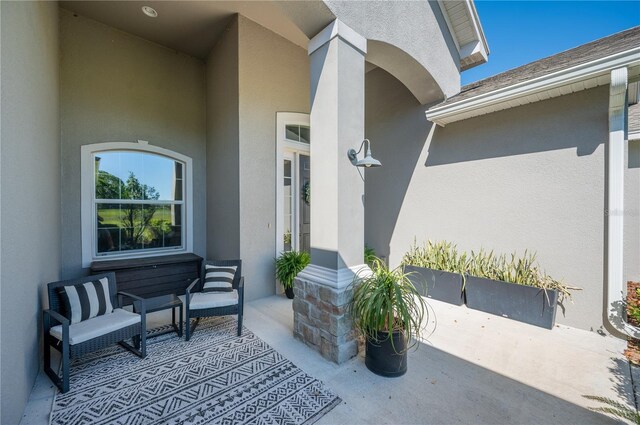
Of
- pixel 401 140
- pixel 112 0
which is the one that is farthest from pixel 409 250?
pixel 112 0

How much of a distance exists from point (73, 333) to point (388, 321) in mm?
2869

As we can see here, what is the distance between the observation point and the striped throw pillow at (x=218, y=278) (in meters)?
3.71

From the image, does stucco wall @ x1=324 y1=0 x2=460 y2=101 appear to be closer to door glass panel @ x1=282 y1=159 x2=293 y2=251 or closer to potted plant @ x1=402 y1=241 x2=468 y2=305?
door glass panel @ x1=282 y1=159 x2=293 y2=251

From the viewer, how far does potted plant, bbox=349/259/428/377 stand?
2.53m

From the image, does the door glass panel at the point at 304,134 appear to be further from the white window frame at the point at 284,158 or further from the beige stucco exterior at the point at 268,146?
the beige stucco exterior at the point at 268,146

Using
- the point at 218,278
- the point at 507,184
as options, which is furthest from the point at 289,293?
the point at 507,184

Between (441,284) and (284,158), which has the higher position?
(284,158)

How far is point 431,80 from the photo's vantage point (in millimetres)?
4457

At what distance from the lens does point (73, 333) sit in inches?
99.0

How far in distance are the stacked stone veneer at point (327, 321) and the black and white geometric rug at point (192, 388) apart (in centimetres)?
36

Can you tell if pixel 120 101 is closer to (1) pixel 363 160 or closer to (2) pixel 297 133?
(2) pixel 297 133

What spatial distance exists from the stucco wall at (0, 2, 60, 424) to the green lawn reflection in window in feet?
4.76

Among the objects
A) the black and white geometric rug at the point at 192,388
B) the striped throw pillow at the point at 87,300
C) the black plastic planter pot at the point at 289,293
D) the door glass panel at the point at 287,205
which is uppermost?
the door glass panel at the point at 287,205

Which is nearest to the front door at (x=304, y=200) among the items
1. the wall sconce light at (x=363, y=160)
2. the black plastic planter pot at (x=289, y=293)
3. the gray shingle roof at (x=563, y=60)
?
the black plastic planter pot at (x=289, y=293)
